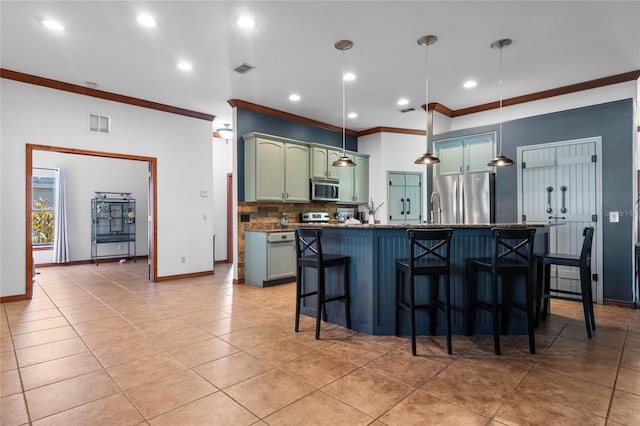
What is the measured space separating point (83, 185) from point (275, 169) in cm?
535

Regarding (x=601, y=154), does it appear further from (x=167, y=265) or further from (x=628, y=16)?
(x=167, y=265)

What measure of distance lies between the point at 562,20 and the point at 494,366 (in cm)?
333

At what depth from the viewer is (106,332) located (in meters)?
3.30

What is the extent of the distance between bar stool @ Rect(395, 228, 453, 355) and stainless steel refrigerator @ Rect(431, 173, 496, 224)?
242 centimetres

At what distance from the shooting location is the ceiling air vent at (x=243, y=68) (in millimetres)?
4332

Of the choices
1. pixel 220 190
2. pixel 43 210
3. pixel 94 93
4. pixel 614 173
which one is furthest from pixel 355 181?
pixel 43 210

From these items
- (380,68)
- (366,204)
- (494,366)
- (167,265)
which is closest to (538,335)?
(494,366)

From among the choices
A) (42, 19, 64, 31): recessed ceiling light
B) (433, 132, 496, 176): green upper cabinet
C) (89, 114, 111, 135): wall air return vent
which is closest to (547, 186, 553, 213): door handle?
(433, 132, 496, 176): green upper cabinet

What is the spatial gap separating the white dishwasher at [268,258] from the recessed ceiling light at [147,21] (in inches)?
121

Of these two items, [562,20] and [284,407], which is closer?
[284,407]

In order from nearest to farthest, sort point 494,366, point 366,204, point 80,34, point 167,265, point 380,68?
point 494,366, point 80,34, point 380,68, point 167,265, point 366,204

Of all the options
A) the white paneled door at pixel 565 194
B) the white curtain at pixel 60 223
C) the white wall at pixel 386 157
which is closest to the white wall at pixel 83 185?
the white curtain at pixel 60 223

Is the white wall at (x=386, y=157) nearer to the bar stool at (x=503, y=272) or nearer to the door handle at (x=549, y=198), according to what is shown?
the door handle at (x=549, y=198)

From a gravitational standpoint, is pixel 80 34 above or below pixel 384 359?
above
